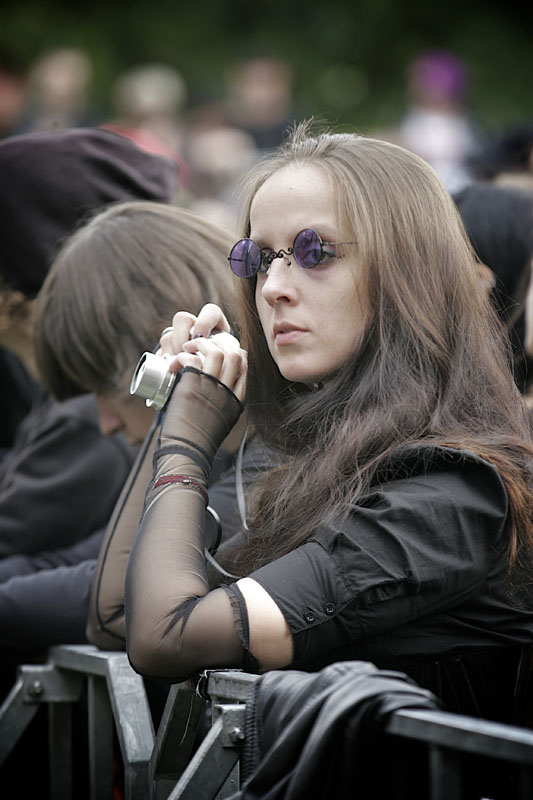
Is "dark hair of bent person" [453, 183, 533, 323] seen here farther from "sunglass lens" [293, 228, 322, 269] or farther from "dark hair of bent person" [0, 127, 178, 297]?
"sunglass lens" [293, 228, 322, 269]

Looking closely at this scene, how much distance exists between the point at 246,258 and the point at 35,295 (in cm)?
189

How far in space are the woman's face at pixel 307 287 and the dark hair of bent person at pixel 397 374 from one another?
26 millimetres

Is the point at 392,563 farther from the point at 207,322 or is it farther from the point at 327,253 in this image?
the point at 207,322

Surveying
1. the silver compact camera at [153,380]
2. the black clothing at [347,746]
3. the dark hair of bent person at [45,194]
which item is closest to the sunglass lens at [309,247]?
the silver compact camera at [153,380]

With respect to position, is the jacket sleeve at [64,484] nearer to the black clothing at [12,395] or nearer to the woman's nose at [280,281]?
the black clothing at [12,395]

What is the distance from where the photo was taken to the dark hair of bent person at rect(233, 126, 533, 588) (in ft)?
7.24

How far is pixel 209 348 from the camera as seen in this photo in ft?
8.21

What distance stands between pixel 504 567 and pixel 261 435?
0.69m

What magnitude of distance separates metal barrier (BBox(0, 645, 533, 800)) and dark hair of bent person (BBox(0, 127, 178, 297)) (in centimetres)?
165

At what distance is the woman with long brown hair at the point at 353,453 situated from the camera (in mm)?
2047

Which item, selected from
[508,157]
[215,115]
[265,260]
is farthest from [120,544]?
[215,115]

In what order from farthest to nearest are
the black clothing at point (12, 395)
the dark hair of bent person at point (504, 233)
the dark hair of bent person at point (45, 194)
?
the black clothing at point (12, 395), the dark hair of bent person at point (45, 194), the dark hair of bent person at point (504, 233)

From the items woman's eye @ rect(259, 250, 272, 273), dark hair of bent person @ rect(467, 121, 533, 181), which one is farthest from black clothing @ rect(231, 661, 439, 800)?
dark hair of bent person @ rect(467, 121, 533, 181)

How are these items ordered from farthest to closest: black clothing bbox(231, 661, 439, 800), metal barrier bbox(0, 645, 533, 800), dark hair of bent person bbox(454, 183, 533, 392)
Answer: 1. dark hair of bent person bbox(454, 183, 533, 392)
2. black clothing bbox(231, 661, 439, 800)
3. metal barrier bbox(0, 645, 533, 800)
